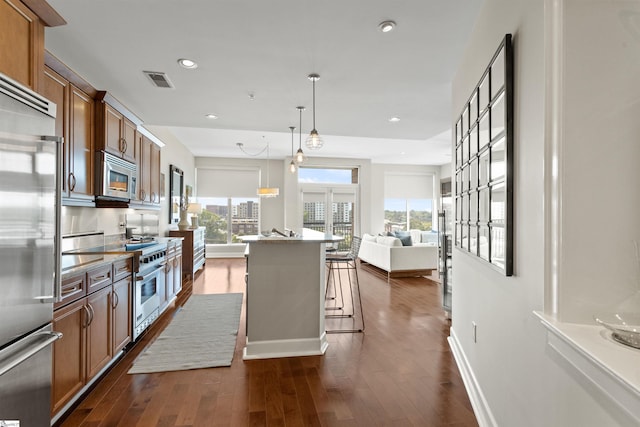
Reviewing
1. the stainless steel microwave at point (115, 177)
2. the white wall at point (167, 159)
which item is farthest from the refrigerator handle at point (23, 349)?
the white wall at point (167, 159)

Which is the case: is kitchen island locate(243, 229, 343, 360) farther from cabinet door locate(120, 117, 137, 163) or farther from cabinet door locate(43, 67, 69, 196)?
cabinet door locate(120, 117, 137, 163)

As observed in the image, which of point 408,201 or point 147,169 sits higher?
point 147,169

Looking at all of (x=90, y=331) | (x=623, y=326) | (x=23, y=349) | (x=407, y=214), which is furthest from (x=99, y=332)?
(x=407, y=214)

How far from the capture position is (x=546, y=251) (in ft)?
3.89

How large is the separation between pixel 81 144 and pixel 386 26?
2.65 m

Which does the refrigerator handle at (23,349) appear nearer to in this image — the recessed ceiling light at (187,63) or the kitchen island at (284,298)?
the kitchen island at (284,298)

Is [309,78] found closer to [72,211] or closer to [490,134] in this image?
[490,134]

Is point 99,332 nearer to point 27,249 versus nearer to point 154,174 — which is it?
point 27,249

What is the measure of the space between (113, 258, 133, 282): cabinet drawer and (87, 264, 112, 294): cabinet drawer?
81 mm

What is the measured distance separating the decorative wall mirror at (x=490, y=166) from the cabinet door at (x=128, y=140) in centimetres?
337

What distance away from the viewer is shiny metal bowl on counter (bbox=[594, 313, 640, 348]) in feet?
3.09

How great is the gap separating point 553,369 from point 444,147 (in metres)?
7.22

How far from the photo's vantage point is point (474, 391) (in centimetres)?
209

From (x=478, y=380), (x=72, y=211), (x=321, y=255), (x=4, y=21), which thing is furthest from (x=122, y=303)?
(x=478, y=380)
